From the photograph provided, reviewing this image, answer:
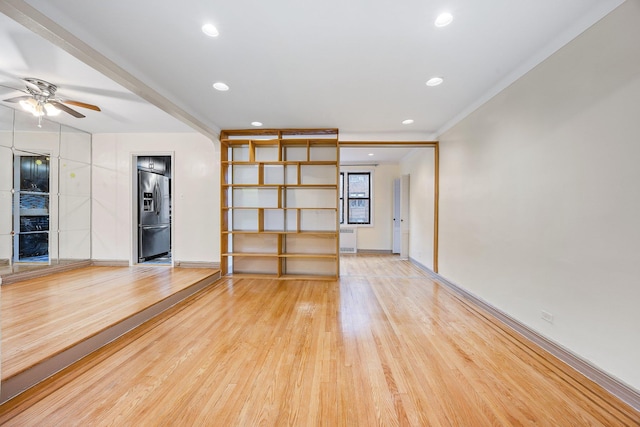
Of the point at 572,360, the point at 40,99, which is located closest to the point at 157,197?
the point at 40,99

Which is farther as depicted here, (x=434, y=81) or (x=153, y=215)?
(x=153, y=215)

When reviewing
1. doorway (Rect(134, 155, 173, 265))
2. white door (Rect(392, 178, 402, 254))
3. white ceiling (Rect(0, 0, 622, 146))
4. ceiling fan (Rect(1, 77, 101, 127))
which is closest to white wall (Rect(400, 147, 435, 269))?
white door (Rect(392, 178, 402, 254))

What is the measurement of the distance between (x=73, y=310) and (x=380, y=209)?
6.06 metres

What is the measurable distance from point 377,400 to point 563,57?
2.92m

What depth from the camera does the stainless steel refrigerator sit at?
15.5ft

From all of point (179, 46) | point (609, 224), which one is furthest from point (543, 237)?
point (179, 46)

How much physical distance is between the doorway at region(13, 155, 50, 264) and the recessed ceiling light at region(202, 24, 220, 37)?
4081 mm

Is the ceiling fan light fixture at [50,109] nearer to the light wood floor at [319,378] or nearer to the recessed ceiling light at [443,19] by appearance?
the light wood floor at [319,378]

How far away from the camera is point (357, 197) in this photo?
22.0ft

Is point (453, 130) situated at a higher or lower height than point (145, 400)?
higher

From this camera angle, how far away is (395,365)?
1.80 m

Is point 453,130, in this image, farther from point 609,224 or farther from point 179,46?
point 179,46

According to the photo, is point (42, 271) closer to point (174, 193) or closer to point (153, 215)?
point (153, 215)

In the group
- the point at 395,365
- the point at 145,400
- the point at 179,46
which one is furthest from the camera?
the point at 179,46
